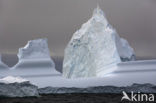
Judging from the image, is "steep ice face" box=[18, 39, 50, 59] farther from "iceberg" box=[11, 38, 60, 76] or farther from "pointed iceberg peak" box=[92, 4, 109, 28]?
"pointed iceberg peak" box=[92, 4, 109, 28]

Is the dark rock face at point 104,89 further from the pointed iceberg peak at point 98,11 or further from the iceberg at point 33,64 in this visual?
the pointed iceberg peak at point 98,11

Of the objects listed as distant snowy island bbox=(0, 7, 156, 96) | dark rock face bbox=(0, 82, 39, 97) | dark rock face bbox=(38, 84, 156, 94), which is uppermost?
distant snowy island bbox=(0, 7, 156, 96)

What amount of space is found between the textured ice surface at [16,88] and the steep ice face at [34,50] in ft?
17.1

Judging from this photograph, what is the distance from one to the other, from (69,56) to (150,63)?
10027 mm

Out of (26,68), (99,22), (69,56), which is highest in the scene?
(99,22)

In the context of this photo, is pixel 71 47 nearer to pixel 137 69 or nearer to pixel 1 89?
pixel 137 69

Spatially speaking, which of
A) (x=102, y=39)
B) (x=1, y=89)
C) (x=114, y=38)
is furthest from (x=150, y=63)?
(x=1, y=89)

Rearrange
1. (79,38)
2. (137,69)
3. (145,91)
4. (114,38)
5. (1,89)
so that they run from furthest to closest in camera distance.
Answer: (79,38) < (114,38) < (137,69) < (145,91) < (1,89)

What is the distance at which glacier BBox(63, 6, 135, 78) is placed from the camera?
2402 cm

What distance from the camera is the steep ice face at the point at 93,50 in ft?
78.6

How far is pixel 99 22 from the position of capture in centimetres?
2691

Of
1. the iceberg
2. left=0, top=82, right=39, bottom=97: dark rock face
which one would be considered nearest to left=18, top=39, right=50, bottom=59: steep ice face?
the iceberg

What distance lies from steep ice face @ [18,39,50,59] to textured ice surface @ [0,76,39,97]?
5.21m

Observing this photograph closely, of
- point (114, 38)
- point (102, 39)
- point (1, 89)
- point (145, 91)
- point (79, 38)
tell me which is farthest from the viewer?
point (79, 38)
